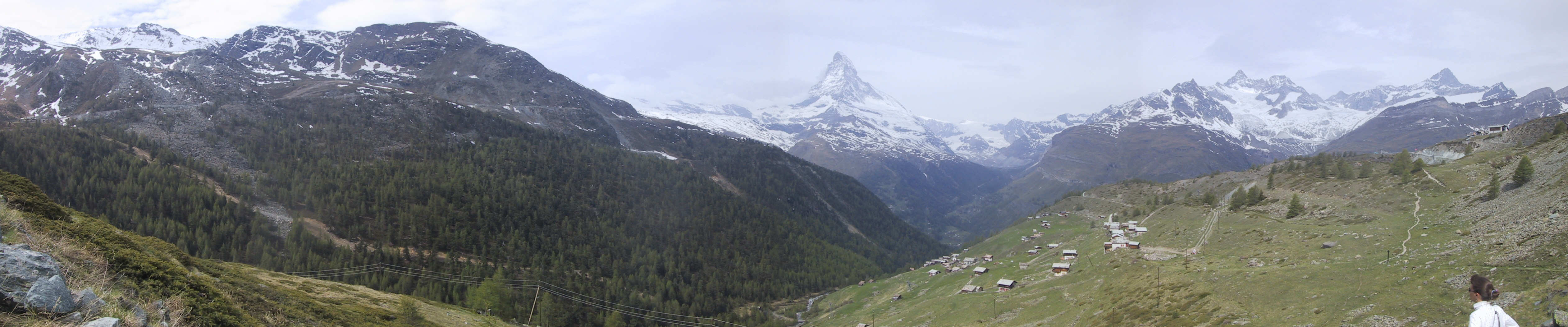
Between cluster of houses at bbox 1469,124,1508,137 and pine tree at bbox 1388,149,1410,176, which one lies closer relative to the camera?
pine tree at bbox 1388,149,1410,176

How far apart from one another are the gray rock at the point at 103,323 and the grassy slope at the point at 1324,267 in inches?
2264

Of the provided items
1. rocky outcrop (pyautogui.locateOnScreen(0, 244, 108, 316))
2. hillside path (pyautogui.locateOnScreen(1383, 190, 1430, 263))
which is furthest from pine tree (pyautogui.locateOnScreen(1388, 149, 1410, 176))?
rocky outcrop (pyautogui.locateOnScreen(0, 244, 108, 316))

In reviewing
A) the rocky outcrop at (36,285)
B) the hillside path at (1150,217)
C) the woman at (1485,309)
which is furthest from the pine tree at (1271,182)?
the rocky outcrop at (36,285)

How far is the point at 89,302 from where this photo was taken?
1909 cm

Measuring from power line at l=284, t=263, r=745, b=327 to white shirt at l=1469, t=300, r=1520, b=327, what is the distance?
14478 cm

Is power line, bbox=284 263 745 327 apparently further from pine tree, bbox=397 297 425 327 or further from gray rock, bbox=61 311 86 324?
gray rock, bbox=61 311 86 324

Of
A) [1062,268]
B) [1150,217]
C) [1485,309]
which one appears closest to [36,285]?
[1485,309]

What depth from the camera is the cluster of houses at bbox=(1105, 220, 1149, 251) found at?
373 feet

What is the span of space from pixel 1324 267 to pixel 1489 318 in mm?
49011

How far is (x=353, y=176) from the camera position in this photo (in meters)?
183

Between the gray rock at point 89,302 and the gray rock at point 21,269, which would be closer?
the gray rock at point 21,269

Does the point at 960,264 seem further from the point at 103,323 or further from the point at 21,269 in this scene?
the point at 21,269

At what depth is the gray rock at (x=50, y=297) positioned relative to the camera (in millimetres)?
17500

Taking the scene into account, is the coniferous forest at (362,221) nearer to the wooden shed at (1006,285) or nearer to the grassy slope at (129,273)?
the wooden shed at (1006,285)
